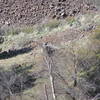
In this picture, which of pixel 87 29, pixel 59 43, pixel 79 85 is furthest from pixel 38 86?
pixel 87 29

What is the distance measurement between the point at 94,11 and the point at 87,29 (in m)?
10.3

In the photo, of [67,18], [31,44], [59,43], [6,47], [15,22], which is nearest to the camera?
[59,43]

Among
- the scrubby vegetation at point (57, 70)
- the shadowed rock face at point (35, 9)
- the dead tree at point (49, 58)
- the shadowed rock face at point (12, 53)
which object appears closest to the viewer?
the dead tree at point (49, 58)

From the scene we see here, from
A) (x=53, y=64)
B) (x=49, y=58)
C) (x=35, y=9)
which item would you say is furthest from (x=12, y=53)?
(x=35, y=9)

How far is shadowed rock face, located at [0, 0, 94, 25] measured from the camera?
125ft

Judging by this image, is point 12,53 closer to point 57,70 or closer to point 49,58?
point 49,58

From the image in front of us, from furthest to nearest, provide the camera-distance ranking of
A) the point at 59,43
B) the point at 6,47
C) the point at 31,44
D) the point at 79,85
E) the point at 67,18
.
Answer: the point at 67,18
the point at 6,47
the point at 31,44
the point at 59,43
the point at 79,85

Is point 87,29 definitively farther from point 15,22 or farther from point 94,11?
point 15,22

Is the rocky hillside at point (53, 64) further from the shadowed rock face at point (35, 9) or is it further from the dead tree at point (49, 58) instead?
the shadowed rock face at point (35, 9)

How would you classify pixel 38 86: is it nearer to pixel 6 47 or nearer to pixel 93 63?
pixel 93 63

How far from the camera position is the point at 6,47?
30.2 m

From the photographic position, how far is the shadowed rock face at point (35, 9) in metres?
38.1

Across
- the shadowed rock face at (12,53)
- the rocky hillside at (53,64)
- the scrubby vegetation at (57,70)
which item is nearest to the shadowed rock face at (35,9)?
the rocky hillside at (53,64)

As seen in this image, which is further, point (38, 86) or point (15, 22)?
point (15, 22)
